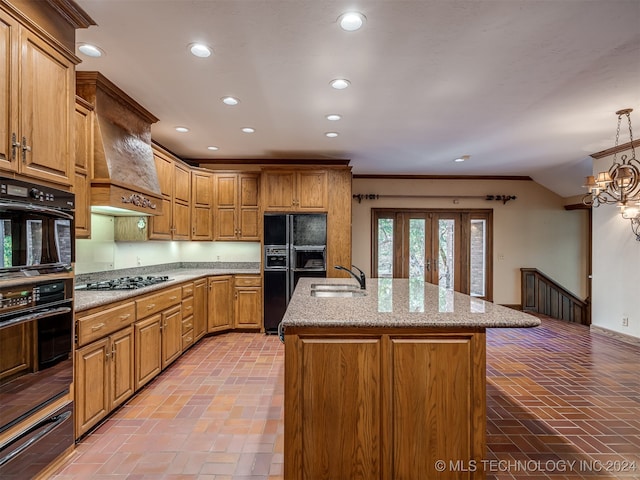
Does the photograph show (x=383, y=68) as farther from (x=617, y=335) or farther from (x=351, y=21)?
(x=617, y=335)

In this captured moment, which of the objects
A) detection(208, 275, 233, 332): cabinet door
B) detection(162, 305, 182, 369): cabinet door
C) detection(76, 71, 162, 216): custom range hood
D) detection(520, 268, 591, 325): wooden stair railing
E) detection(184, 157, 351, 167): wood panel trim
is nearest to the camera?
detection(76, 71, 162, 216): custom range hood

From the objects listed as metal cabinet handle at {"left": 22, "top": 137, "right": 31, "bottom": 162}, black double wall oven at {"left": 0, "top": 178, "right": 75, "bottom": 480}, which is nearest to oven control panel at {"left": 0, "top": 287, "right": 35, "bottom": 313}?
black double wall oven at {"left": 0, "top": 178, "right": 75, "bottom": 480}

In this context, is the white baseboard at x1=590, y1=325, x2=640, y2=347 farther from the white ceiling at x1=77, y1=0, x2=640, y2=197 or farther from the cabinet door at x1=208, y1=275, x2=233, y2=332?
the cabinet door at x1=208, y1=275, x2=233, y2=332

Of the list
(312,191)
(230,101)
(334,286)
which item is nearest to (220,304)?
(312,191)

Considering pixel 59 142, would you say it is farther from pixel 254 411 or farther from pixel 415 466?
pixel 415 466

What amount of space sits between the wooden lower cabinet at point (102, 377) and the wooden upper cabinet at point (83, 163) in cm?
82

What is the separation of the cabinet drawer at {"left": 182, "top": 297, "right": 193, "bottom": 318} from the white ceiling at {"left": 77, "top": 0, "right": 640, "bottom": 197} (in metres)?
1.98

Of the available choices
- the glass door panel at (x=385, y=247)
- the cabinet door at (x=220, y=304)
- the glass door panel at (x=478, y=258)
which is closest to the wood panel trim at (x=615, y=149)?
the glass door panel at (x=478, y=258)

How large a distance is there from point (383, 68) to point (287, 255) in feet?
9.09

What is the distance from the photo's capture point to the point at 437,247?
6312 mm

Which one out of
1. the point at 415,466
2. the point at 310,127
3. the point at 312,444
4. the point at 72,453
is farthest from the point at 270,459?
the point at 310,127

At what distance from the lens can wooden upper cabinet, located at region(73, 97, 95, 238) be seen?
2.38m

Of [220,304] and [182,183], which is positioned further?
[220,304]

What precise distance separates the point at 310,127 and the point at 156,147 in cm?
175
